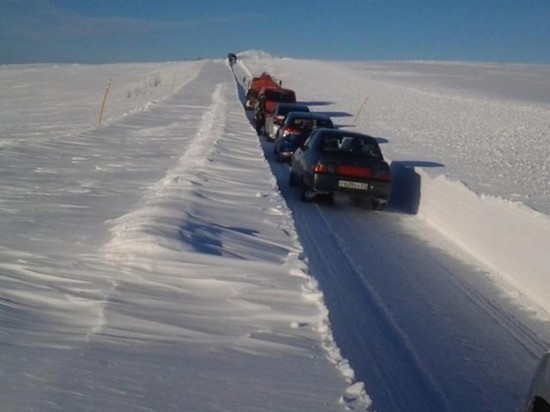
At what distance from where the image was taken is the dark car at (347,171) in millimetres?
13297

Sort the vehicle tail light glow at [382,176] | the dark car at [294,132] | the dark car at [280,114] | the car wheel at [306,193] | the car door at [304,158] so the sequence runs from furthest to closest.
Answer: the dark car at [280,114] → the dark car at [294,132] → the car door at [304,158] → the car wheel at [306,193] → the vehicle tail light glow at [382,176]

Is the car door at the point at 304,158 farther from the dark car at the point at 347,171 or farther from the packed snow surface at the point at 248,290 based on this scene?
the packed snow surface at the point at 248,290

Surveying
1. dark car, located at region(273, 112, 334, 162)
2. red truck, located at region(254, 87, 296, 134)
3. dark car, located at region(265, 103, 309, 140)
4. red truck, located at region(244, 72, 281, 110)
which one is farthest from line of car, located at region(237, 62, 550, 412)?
red truck, located at region(244, 72, 281, 110)

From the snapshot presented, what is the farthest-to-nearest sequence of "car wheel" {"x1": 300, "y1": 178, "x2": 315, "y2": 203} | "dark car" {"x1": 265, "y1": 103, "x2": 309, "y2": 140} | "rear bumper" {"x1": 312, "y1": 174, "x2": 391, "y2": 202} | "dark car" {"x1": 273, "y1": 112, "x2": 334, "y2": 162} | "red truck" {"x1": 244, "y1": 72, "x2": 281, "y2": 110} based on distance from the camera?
1. "red truck" {"x1": 244, "y1": 72, "x2": 281, "y2": 110}
2. "dark car" {"x1": 265, "y1": 103, "x2": 309, "y2": 140}
3. "dark car" {"x1": 273, "y1": 112, "x2": 334, "y2": 162}
4. "car wheel" {"x1": 300, "y1": 178, "x2": 315, "y2": 203}
5. "rear bumper" {"x1": 312, "y1": 174, "x2": 391, "y2": 202}

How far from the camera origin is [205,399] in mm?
4070

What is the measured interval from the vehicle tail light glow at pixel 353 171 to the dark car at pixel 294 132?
5.67m

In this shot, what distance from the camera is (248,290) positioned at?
20.4 feet

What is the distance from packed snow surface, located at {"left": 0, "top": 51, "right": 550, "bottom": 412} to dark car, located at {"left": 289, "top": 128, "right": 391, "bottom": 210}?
0.39 m

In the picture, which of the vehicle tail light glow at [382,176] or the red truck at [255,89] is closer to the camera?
the vehicle tail light glow at [382,176]

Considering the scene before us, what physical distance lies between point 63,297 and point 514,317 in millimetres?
4243

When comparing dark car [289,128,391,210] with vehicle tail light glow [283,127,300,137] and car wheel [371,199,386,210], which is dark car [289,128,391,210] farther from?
vehicle tail light glow [283,127,300,137]

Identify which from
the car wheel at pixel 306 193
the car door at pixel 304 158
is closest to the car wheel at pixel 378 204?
the car wheel at pixel 306 193

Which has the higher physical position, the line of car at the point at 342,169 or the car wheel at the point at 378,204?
the line of car at the point at 342,169

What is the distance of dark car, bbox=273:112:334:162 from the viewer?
19109mm
